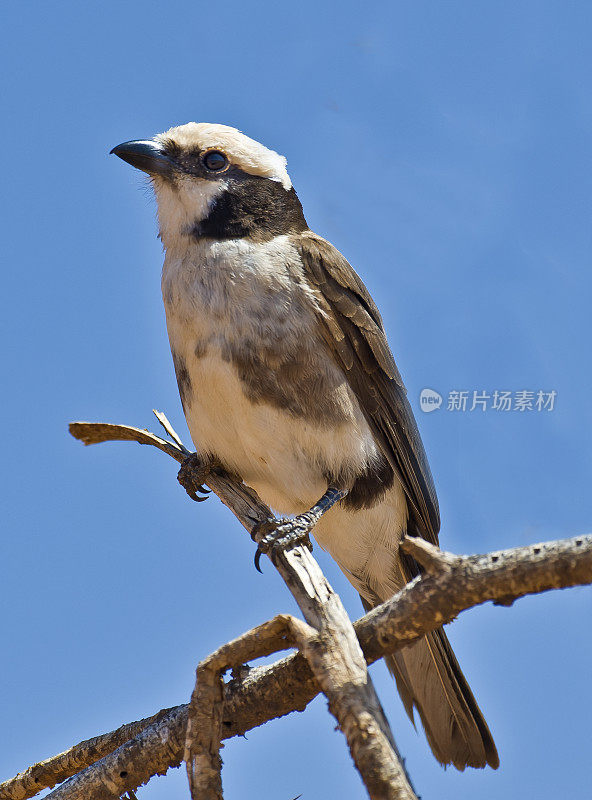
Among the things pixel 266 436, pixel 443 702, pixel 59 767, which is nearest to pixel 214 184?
pixel 266 436

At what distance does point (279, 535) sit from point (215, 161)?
6.83 feet

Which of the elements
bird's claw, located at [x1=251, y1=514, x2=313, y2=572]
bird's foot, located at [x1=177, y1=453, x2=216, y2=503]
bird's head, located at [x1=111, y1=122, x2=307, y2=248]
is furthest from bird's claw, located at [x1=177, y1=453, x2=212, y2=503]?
bird's head, located at [x1=111, y1=122, x2=307, y2=248]

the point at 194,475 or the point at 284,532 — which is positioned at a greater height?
the point at 194,475

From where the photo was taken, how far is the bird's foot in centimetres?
450

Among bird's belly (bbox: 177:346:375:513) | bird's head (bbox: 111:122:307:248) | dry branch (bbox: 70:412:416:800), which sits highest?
bird's head (bbox: 111:122:307:248)

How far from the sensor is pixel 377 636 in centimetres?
310

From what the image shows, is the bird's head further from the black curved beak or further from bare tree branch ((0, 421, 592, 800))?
bare tree branch ((0, 421, 592, 800))

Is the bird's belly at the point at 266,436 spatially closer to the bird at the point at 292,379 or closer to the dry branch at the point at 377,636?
the bird at the point at 292,379

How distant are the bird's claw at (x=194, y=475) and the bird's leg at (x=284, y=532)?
65cm

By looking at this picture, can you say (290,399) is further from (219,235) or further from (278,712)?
(278,712)

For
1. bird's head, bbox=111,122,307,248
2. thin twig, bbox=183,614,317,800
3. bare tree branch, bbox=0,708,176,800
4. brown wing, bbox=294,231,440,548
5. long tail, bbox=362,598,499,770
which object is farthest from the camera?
bird's head, bbox=111,122,307,248

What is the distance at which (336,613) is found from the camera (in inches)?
124

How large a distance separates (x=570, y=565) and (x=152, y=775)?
6.55 ft

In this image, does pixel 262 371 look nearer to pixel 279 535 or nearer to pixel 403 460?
pixel 279 535
